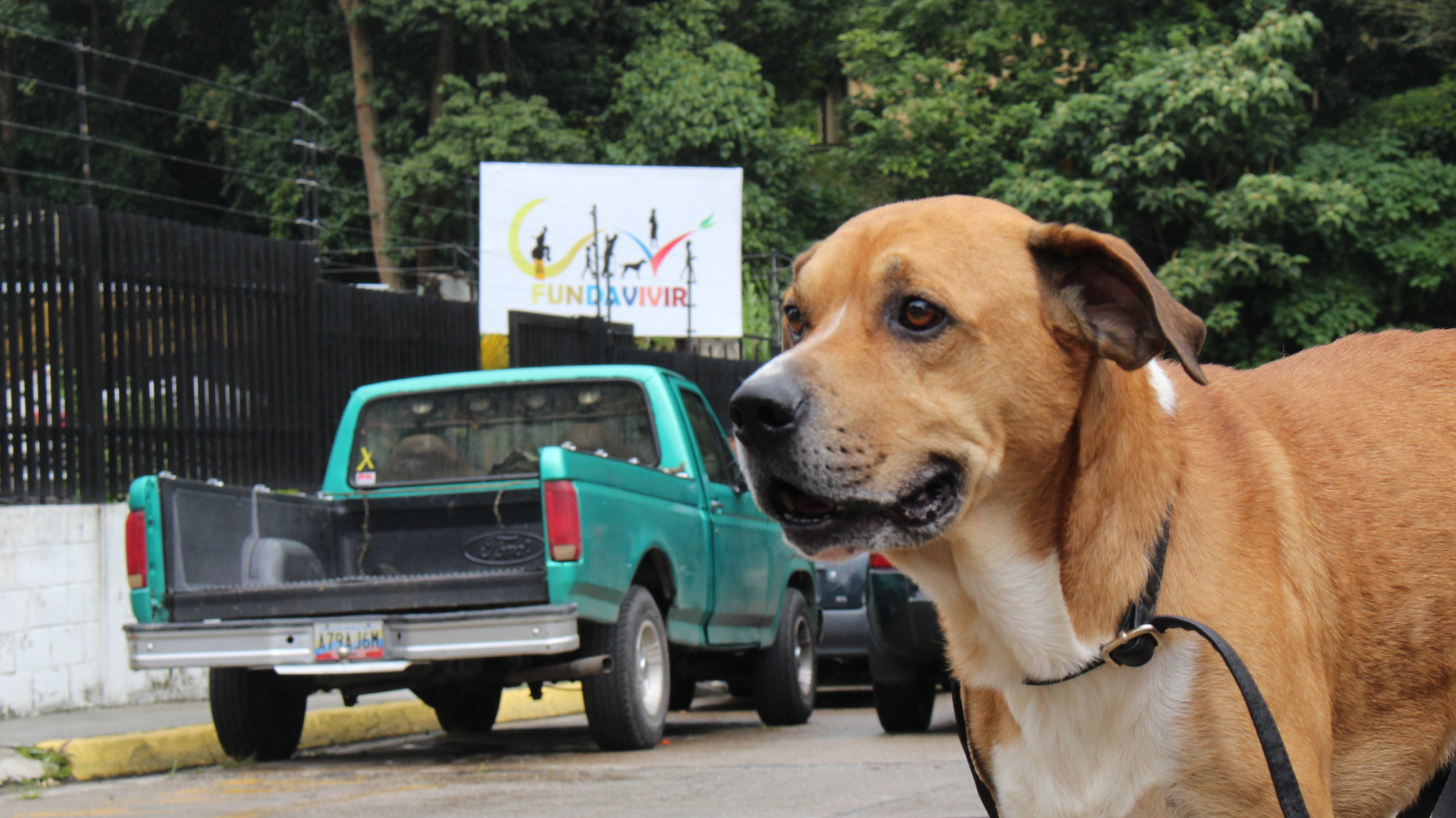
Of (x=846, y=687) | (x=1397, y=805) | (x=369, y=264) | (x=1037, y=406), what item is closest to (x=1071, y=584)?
(x=1037, y=406)

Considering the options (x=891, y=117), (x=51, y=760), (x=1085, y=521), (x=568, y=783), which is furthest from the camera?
(x=891, y=117)

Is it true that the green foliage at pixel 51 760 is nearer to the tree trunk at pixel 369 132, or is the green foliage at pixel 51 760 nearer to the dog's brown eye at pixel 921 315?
the dog's brown eye at pixel 921 315

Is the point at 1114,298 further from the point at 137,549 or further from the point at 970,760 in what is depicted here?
the point at 137,549

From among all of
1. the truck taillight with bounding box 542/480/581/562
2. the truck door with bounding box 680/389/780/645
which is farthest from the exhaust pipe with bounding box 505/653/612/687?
the truck door with bounding box 680/389/780/645

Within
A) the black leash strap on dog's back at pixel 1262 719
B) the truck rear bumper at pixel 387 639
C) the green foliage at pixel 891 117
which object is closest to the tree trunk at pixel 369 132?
the green foliage at pixel 891 117

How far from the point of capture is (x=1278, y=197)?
24750 mm

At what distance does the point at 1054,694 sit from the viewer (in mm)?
3117

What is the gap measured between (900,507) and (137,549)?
5.75 m

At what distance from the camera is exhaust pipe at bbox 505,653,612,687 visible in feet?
26.3

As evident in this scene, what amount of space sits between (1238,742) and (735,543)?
7170 millimetres

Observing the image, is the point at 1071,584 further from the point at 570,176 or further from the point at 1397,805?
the point at 570,176

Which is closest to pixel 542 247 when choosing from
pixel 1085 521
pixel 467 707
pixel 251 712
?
pixel 467 707

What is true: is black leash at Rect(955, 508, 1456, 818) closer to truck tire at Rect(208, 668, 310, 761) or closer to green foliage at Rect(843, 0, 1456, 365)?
truck tire at Rect(208, 668, 310, 761)

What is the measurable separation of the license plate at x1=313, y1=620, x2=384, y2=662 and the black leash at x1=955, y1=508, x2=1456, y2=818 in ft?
16.6
